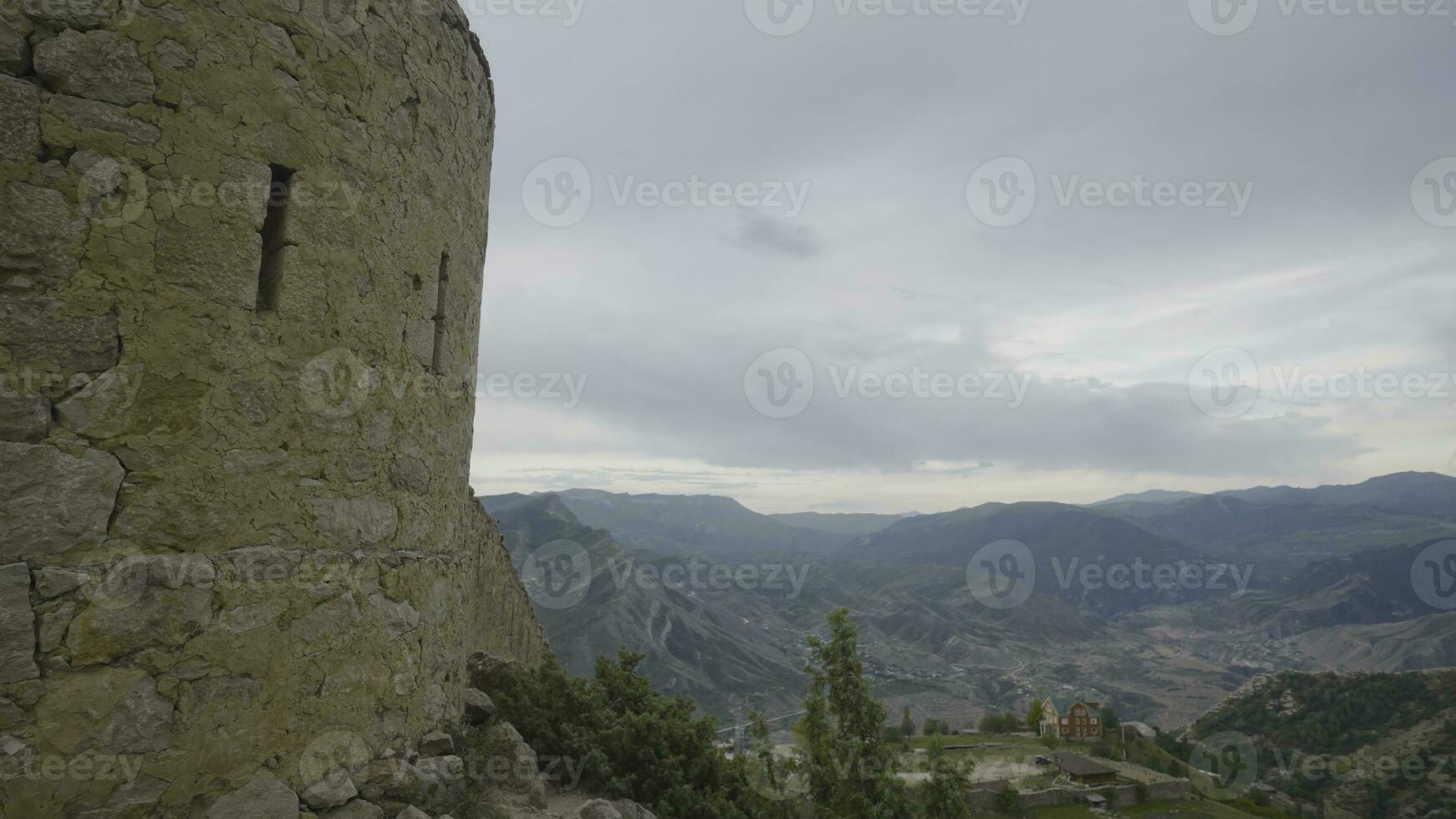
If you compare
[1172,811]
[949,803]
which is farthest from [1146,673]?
[949,803]

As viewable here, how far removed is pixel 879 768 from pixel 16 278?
12693mm

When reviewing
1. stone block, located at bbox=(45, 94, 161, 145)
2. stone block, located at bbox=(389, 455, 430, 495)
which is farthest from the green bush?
stone block, located at bbox=(45, 94, 161, 145)

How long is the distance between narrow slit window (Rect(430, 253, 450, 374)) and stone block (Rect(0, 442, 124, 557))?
2488 millimetres

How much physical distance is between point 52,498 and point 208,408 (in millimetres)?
819

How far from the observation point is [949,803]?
45.0 ft

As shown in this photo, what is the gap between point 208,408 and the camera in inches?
174

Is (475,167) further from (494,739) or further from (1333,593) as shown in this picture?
(1333,593)

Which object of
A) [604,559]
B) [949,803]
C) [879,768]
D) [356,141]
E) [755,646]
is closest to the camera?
[356,141]

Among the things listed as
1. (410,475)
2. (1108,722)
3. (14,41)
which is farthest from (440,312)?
(1108,722)

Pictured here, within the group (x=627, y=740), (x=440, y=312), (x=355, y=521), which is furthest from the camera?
(x=627, y=740)

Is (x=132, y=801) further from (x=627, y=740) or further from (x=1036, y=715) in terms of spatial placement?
(x=1036, y=715)

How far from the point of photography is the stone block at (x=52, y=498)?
12.6 ft

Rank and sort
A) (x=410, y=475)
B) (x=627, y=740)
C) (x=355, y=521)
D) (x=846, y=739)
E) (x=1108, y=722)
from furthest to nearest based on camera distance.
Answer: (x=1108, y=722) → (x=846, y=739) → (x=627, y=740) → (x=410, y=475) → (x=355, y=521)

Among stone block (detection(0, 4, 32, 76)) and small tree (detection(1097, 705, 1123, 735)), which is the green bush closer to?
stone block (detection(0, 4, 32, 76))
